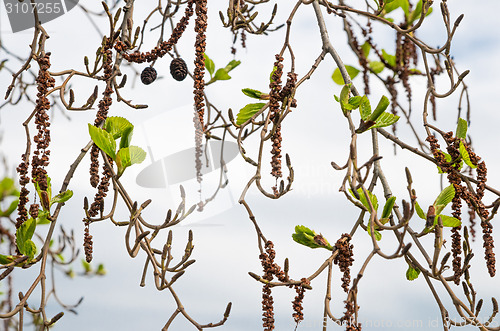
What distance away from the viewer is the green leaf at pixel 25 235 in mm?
1057

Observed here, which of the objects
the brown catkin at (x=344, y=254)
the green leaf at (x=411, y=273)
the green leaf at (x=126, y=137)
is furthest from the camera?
the green leaf at (x=411, y=273)

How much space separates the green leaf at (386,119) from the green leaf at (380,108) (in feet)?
0.12

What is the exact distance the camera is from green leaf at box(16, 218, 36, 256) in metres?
1.06

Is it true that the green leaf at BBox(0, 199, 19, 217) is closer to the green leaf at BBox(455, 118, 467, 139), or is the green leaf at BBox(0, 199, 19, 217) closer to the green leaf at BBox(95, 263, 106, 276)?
the green leaf at BBox(95, 263, 106, 276)

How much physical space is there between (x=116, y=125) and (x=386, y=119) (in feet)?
1.63

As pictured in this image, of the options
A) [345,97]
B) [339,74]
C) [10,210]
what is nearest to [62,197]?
[10,210]

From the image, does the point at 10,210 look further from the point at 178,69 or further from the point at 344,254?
the point at 344,254

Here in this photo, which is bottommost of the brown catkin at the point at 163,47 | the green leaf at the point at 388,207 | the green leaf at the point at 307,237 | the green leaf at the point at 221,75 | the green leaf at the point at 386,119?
the green leaf at the point at 307,237

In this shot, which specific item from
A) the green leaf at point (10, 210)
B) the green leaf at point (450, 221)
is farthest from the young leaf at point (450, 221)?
the green leaf at point (10, 210)

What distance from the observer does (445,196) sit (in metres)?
1.06

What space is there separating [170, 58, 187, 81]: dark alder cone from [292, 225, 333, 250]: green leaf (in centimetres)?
47

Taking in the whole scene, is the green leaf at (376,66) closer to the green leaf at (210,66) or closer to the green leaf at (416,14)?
the green leaf at (416,14)

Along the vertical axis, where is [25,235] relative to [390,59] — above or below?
below

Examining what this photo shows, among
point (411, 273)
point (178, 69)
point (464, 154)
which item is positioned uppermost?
point (178, 69)
